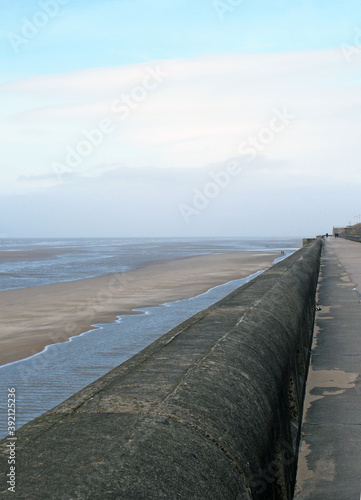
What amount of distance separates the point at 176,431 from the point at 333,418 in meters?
Result: 3.10

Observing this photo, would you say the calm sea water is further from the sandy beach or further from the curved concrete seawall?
the curved concrete seawall

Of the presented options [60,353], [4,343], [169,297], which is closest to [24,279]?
[169,297]

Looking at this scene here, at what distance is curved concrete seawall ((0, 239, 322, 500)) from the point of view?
171 centimetres

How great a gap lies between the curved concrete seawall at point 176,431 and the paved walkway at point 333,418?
0.76 ft

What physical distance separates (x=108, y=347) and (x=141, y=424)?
8330 millimetres

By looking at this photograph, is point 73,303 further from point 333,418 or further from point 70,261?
point 70,261

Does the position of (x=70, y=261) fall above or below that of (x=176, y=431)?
below

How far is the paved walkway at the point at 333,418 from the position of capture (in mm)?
3607

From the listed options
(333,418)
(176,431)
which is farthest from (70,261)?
(176,431)

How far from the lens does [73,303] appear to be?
18.5 m

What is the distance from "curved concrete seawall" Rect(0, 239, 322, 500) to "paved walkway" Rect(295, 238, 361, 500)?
23cm

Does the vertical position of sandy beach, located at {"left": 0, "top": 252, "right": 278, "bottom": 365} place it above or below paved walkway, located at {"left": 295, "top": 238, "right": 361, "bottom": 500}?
below

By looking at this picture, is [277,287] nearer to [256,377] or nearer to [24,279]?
[256,377]

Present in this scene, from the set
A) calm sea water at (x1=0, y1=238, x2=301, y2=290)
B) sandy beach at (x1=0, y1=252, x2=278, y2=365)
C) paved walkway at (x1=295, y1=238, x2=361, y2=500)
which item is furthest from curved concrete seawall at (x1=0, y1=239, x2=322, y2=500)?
calm sea water at (x1=0, y1=238, x2=301, y2=290)
